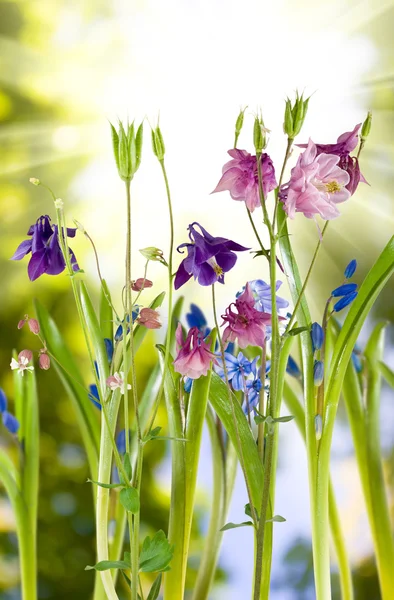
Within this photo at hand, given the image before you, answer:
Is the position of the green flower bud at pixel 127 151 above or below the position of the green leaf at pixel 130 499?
above

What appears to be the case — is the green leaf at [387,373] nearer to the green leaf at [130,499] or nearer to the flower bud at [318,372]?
the flower bud at [318,372]

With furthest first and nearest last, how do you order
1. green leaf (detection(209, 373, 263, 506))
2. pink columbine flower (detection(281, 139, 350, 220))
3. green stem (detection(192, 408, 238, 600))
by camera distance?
green stem (detection(192, 408, 238, 600)) → green leaf (detection(209, 373, 263, 506)) → pink columbine flower (detection(281, 139, 350, 220))

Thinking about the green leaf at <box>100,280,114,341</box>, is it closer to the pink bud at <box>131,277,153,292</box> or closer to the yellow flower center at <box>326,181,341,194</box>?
the pink bud at <box>131,277,153,292</box>

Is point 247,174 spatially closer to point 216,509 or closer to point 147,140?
point 147,140

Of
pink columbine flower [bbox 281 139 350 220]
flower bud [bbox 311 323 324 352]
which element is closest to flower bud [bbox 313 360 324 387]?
flower bud [bbox 311 323 324 352]

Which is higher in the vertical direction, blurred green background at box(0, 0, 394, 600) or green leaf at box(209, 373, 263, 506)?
blurred green background at box(0, 0, 394, 600)

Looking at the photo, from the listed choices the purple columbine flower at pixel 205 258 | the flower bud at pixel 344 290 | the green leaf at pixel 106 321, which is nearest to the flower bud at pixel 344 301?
the flower bud at pixel 344 290
